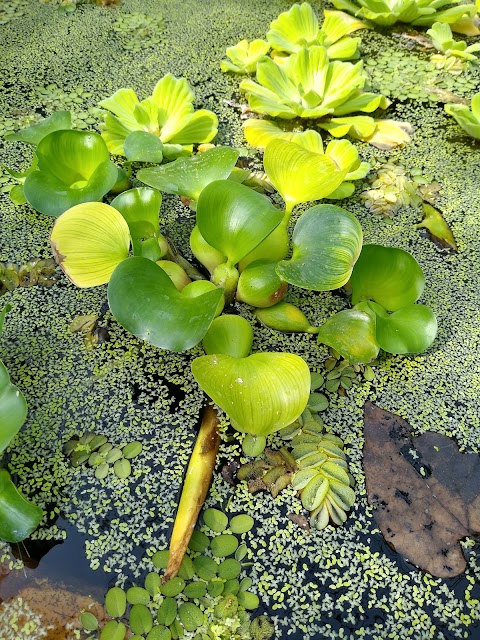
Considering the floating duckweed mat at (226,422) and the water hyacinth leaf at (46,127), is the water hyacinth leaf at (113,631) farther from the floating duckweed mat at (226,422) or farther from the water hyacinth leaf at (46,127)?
the water hyacinth leaf at (46,127)

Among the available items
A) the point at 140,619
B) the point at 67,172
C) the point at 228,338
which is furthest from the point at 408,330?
the point at 67,172

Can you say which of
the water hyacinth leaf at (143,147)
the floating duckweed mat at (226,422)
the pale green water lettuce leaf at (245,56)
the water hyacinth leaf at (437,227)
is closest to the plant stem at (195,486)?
the floating duckweed mat at (226,422)

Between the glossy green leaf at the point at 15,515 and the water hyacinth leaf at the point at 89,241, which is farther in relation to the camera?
the water hyacinth leaf at the point at 89,241

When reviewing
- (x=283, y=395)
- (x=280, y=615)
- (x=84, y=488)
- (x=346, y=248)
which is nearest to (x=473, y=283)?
(x=346, y=248)

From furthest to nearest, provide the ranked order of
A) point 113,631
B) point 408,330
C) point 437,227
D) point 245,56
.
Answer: point 245,56, point 437,227, point 408,330, point 113,631

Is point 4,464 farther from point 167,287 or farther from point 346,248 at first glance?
point 346,248

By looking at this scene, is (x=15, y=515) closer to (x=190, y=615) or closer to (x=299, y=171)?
(x=190, y=615)
